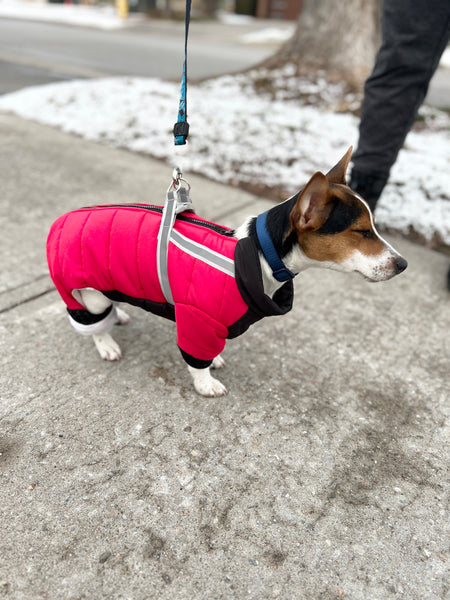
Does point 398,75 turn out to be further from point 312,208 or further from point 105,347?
point 105,347

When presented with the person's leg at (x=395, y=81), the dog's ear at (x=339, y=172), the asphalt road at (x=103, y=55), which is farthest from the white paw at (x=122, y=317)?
the asphalt road at (x=103, y=55)

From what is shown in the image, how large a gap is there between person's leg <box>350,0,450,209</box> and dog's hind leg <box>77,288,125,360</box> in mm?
1986

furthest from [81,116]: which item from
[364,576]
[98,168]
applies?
[364,576]

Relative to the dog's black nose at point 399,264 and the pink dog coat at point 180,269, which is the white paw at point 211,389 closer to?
the pink dog coat at point 180,269

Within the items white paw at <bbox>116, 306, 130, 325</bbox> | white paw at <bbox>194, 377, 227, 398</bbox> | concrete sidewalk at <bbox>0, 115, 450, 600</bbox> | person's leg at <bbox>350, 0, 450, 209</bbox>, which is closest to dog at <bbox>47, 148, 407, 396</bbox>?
white paw at <bbox>194, 377, 227, 398</bbox>

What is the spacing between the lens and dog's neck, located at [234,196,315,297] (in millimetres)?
1962

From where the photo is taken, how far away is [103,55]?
12039 millimetres

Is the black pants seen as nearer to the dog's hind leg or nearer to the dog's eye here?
the dog's eye

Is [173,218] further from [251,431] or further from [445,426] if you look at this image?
[445,426]

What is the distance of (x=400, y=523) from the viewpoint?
1.79 m

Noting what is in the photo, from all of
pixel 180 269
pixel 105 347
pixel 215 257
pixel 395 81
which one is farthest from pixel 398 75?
pixel 105 347

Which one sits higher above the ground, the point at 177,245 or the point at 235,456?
the point at 177,245

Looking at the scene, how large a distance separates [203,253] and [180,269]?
0.12 meters

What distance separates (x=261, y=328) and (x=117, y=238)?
1.10 meters
